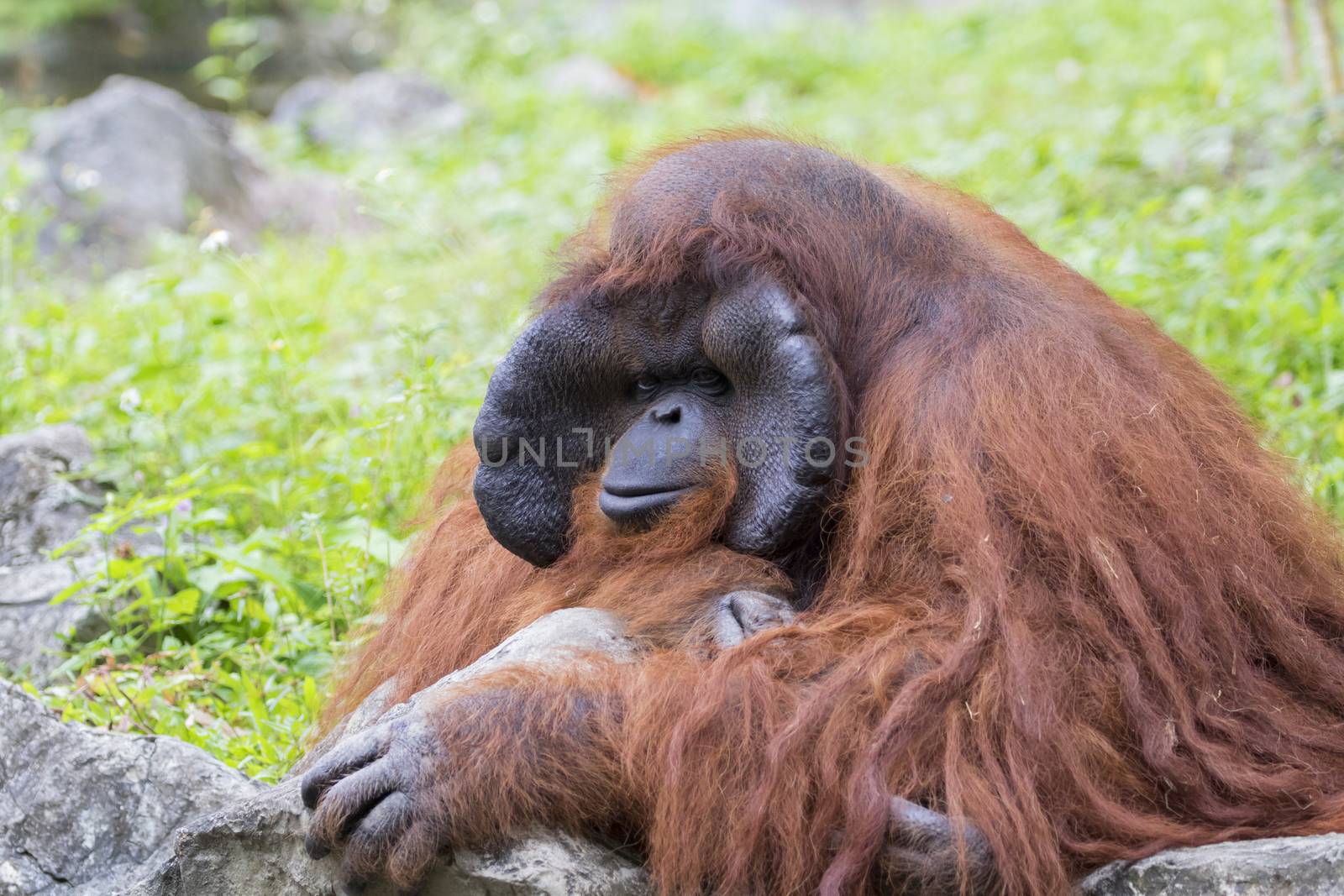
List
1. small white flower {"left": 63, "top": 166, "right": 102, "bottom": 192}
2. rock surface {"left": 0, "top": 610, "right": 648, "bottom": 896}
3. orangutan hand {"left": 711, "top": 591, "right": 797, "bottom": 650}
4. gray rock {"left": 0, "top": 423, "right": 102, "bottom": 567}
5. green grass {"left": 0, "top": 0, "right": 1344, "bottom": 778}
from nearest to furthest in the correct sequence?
rock surface {"left": 0, "top": 610, "right": 648, "bottom": 896} → orangutan hand {"left": 711, "top": 591, "right": 797, "bottom": 650} → green grass {"left": 0, "top": 0, "right": 1344, "bottom": 778} → gray rock {"left": 0, "top": 423, "right": 102, "bottom": 567} → small white flower {"left": 63, "top": 166, "right": 102, "bottom": 192}

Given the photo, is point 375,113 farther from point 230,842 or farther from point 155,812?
point 230,842

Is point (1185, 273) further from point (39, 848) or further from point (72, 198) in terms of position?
point (72, 198)

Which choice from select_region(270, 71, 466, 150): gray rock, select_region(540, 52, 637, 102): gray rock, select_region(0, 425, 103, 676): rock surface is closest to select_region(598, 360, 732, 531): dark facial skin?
select_region(0, 425, 103, 676): rock surface

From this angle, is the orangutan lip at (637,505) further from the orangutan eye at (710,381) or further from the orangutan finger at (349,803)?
the orangutan finger at (349,803)

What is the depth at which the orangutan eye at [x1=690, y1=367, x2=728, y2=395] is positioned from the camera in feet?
7.48

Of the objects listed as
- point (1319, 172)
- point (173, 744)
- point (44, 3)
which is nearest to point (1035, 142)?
point (1319, 172)

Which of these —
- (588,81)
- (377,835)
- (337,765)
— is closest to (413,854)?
(377,835)

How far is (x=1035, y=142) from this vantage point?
229 inches

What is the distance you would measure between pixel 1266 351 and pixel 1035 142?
7.41ft

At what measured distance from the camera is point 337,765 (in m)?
1.91

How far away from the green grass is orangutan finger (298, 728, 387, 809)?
2.41 ft

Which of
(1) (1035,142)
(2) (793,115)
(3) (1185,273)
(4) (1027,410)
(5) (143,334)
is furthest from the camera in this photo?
(2) (793,115)

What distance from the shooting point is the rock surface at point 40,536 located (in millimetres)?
3137

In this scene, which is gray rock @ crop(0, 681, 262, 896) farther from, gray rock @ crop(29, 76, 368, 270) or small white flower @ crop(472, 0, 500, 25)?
small white flower @ crop(472, 0, 500, 25)
